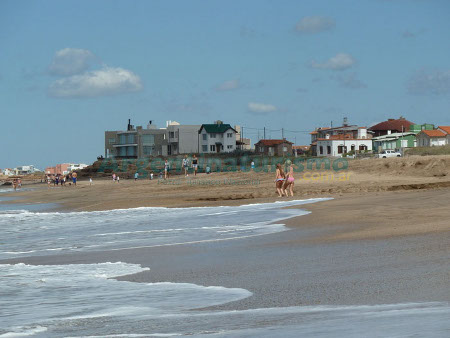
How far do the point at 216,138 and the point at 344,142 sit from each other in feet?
75.8

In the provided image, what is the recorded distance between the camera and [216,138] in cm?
10388

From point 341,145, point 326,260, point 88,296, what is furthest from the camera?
point 341,145

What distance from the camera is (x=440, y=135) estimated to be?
3447 inches

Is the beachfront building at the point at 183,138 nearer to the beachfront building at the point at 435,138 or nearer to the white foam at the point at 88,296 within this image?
the beachfront building at the point at 435,138

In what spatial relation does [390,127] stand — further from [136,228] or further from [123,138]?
[136,228]

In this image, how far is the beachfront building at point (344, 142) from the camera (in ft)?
298

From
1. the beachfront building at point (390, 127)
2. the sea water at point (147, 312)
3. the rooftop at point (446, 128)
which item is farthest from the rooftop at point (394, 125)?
the sea water at point (147, 312)

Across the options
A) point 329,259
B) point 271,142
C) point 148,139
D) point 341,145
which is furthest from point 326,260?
point 148,139

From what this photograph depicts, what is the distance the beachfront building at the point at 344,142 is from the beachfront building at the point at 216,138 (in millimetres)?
14092

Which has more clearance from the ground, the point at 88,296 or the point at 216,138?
the point at 216,138

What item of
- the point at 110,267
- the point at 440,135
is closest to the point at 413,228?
the point at 110,267

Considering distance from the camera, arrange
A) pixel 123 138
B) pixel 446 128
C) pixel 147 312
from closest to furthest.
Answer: pixel 147 312 → pixel 446 128 → pixel 123 138

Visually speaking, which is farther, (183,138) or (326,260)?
(183,138)

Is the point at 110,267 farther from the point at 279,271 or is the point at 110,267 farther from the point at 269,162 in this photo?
the point at 269,162
